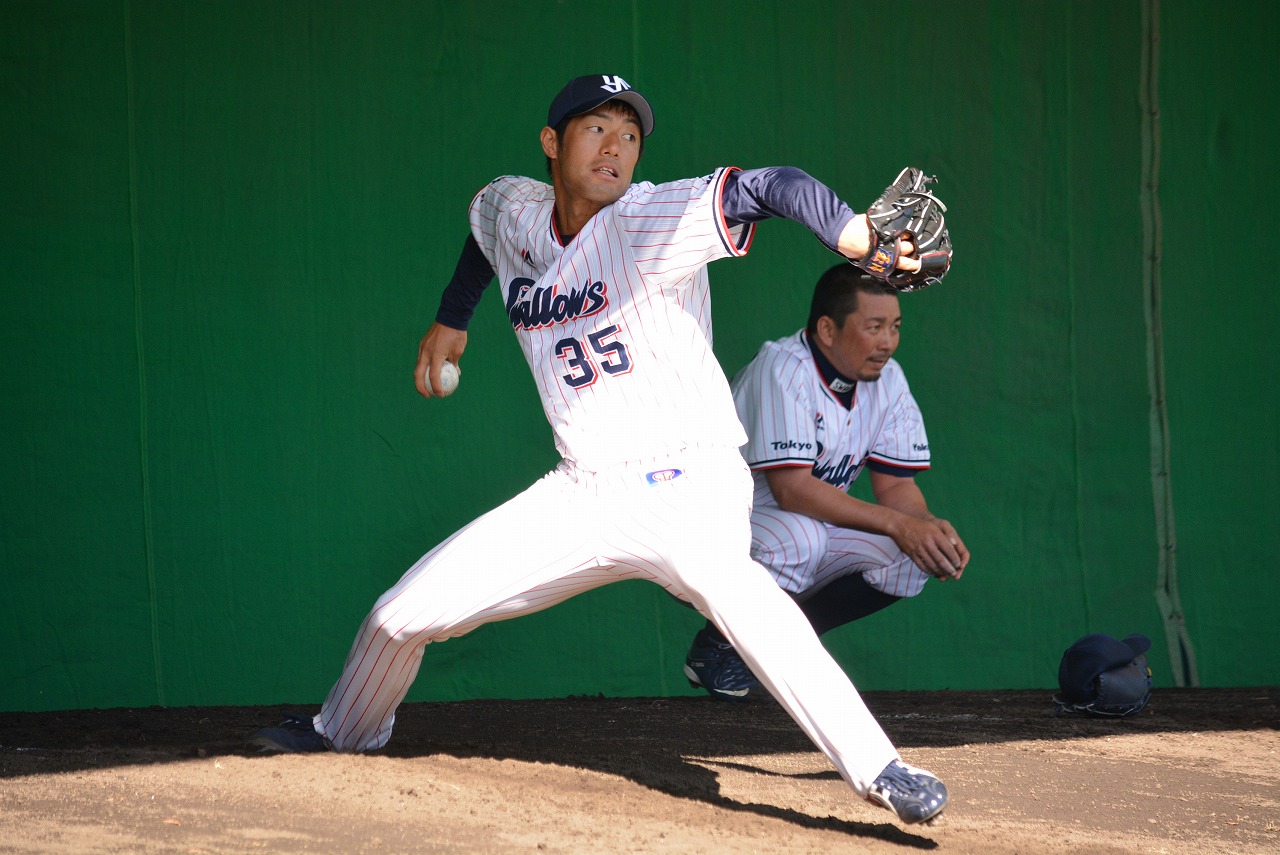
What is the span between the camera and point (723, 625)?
230 centimetres

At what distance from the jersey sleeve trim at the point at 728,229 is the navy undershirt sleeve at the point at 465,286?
0.80 metres

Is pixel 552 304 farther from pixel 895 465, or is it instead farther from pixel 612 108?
pixel 895 465

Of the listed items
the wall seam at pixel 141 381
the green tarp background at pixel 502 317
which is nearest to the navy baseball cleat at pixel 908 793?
the green tarp background at pixel 502 317

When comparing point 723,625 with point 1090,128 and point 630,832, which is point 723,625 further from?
point 1090,128

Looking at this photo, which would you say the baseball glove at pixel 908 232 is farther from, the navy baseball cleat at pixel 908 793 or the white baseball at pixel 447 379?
the white baseball at pixel 447 379

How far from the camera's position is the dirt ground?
2.12 meters

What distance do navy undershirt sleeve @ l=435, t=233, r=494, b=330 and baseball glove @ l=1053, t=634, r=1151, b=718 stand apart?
2.11 metres

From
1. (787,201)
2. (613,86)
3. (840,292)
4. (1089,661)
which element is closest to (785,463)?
(840,292)

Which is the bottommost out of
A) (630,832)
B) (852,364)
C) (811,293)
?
(630,832)

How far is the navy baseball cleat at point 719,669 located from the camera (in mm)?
3814

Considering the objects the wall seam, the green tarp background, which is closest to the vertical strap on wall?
the green tarp background

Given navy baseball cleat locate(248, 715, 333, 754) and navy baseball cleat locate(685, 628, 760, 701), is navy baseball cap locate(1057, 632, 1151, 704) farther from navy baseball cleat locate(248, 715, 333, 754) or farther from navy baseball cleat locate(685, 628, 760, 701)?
navy baseball cleat locate(248, 715, 333, 754)

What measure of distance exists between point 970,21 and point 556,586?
3303 mm

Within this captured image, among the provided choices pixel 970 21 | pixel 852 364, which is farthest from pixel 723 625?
pixel 970 21
